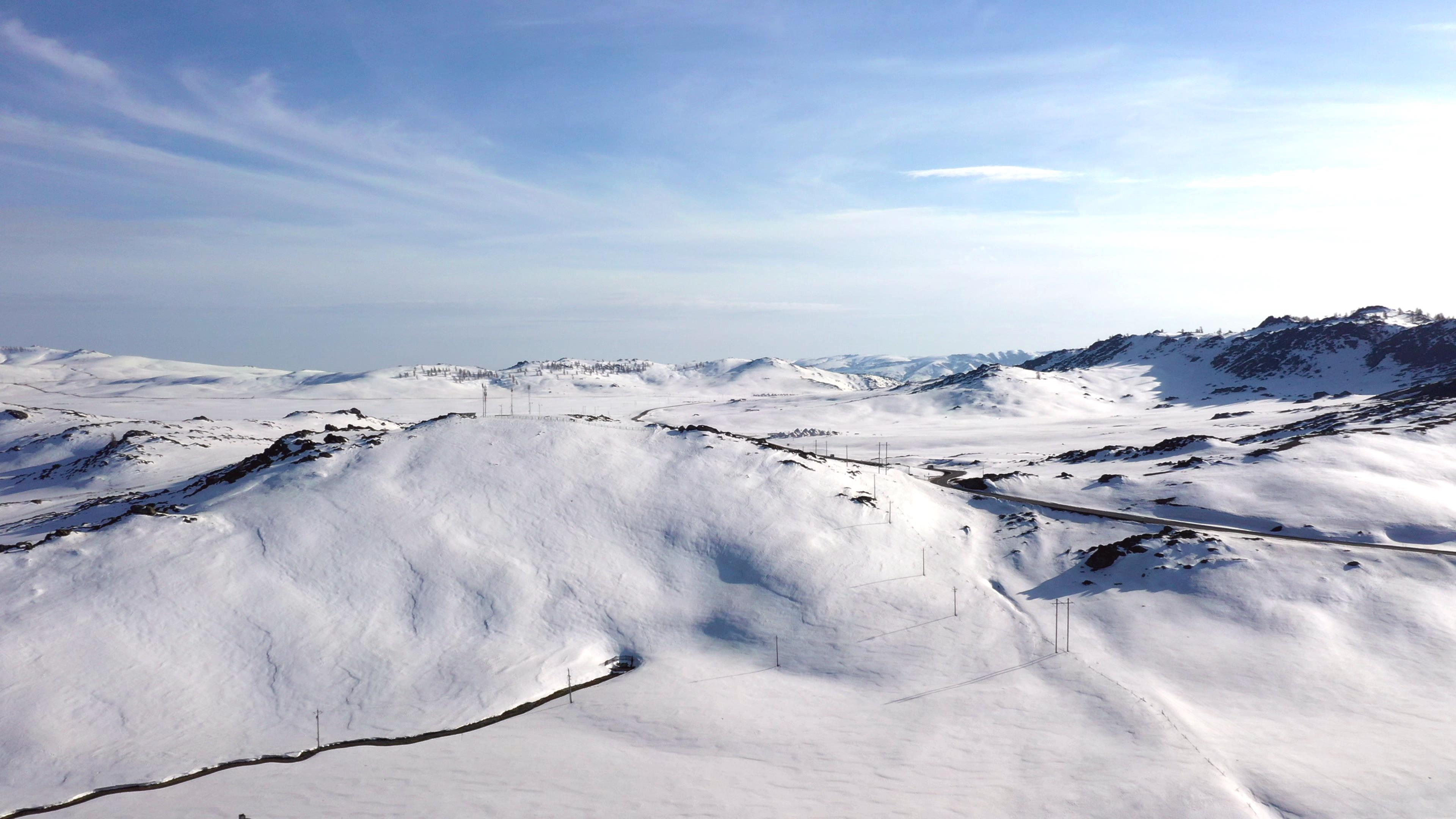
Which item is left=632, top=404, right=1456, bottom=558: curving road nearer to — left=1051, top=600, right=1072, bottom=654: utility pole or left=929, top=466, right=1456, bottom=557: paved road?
left=929, top=466, right=1456, bottom=557: paved road

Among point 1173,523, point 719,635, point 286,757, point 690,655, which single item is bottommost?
point 286,757

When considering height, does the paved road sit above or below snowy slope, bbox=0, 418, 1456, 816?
above

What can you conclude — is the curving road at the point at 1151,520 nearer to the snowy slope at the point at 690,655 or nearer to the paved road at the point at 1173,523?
the paved road at the point at 1173,523

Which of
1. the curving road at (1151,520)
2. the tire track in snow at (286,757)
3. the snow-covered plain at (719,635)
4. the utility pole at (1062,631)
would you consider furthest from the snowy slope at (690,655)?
the curving road at (1151,520)

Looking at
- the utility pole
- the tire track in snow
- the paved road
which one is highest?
the paved road

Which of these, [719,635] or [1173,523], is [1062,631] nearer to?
[719,635]

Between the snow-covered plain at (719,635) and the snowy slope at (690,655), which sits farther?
the snow-covered plain at (719,635)

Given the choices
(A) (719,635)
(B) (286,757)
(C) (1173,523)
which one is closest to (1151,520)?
(C) (1173,523)

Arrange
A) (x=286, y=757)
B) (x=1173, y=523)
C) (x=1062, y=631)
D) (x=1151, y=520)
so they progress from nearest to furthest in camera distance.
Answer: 1. (x=286, y=757)
2. (x=1062, y=631)
3. (x=1173, y=523)
4. (x=1151, y=520)

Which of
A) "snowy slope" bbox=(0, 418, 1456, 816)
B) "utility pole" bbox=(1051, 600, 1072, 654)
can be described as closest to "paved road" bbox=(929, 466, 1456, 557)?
"snowy slope" bbox=(0, 418, 1456, 816)

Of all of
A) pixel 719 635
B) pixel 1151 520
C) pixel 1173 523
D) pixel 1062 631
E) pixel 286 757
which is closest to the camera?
pixel 286 757
